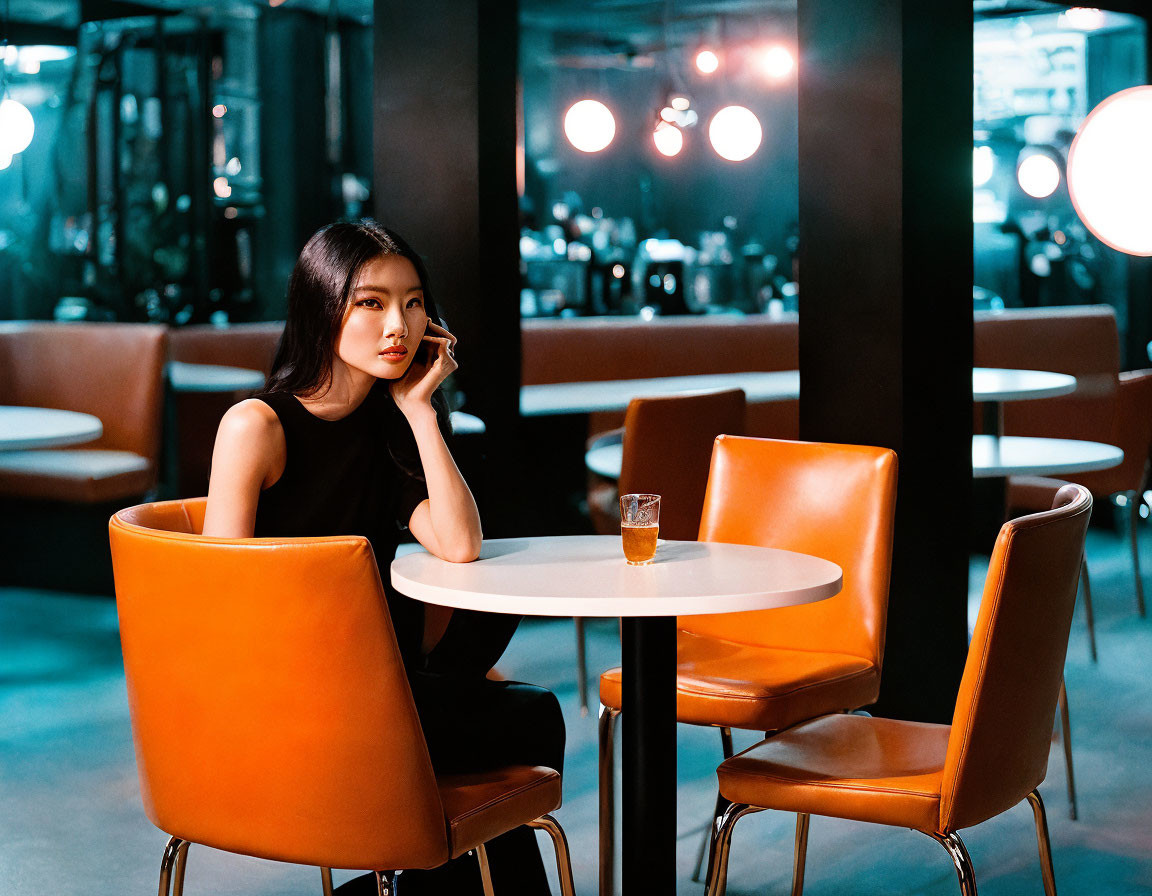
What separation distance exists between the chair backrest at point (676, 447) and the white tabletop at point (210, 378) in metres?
2.40

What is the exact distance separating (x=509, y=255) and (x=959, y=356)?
165 centimetres

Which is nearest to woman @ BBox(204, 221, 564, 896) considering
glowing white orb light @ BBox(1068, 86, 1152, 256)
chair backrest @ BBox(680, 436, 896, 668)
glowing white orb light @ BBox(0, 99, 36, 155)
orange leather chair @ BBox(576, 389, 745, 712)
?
chair backrest @ BBox(680, 436, 896, 668)

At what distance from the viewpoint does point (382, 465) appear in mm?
2258

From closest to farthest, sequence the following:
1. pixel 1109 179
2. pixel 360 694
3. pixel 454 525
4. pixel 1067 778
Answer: pixel 360 694 < pixel 454 525 < pixel 1067 778 < pixel 1109 179

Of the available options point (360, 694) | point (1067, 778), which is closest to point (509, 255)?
point (1067, 778)

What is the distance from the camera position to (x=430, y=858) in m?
1.80

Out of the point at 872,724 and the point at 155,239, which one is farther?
the point at 155,239

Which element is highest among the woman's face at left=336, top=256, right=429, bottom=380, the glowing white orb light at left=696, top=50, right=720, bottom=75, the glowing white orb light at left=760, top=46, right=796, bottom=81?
the glowing white orb light at left=696, top=50, right=720, bottom=75

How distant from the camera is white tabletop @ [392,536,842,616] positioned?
5.92 ft

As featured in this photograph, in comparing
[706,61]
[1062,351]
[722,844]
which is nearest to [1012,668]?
[722,844]

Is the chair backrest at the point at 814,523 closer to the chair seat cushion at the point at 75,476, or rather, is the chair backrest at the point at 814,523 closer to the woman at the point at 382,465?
the woman at the point at 382,465

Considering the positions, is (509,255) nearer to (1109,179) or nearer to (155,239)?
(1109,179)

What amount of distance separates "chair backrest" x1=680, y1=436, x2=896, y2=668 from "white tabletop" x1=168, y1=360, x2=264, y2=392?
315 centimetres

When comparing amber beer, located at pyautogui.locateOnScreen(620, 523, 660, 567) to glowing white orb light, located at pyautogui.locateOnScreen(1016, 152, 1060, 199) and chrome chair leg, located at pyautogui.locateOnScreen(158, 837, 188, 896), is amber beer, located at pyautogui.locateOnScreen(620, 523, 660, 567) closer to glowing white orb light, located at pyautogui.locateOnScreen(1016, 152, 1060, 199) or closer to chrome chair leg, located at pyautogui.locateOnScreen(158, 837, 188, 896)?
chrome chair leg, located at pyautogui.locateOnScreen(158, 837, 188, 896)
